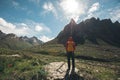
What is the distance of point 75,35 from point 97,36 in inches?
1134

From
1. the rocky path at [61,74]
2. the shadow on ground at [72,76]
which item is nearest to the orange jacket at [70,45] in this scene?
the rocky path at [61,74]

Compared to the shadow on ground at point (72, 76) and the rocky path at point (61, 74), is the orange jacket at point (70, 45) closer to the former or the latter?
the rocky path at point (61, 74)

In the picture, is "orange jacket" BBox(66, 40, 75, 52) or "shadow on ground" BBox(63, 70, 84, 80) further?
"orange jacket" BBox(66, 40, 75, 52)

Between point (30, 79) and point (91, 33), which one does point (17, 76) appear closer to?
point (30, 79)

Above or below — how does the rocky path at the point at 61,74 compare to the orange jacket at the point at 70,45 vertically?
below

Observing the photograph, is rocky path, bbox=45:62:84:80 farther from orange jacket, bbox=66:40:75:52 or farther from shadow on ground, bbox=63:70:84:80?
orange jacket, bbox=66:40:75:52

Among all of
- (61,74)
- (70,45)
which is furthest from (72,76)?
(70,45)

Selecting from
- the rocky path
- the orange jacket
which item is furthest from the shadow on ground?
the orange jacket

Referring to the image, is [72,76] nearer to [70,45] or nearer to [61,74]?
[61,74]

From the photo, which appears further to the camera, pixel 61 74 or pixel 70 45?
pixel 70 45

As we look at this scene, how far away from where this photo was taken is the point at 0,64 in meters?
23.3

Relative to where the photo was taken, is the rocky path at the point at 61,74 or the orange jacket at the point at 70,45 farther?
the orange jacket at the point at 70,45

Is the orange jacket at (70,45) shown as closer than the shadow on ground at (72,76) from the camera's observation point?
No

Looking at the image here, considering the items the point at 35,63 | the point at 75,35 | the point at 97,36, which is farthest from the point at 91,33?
the point at 35,63
